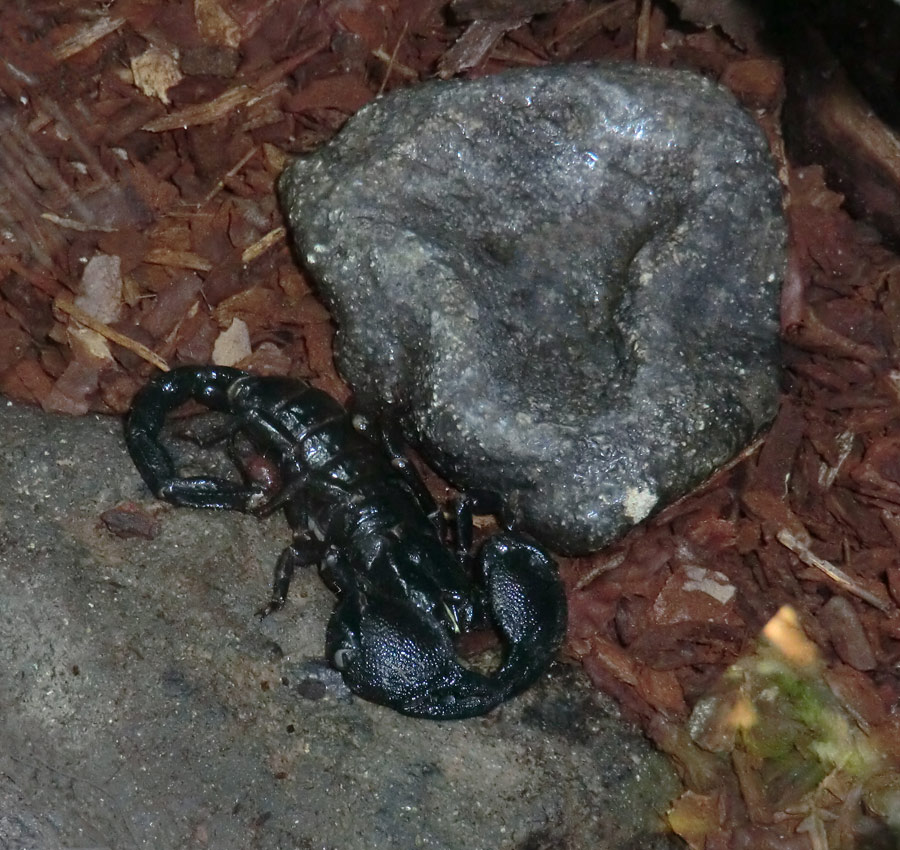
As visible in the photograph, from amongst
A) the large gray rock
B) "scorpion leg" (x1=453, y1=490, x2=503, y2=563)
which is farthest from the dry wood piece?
"scorpion leg" (x1=453, y1=490, x2=503, y2=563)

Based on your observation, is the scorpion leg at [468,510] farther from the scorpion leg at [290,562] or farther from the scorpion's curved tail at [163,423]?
the scorpion's curved tail at [163,423]

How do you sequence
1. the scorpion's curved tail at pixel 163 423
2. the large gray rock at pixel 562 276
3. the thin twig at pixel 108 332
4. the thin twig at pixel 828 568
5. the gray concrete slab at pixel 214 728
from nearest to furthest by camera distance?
the gray concrete slab at pixel 214 728, the large gray rock at pixel 562 276, the scorpion's curved tail at pixel 163 423, the thin twig at pixel 828 568, the thin twig at pixel 108 332

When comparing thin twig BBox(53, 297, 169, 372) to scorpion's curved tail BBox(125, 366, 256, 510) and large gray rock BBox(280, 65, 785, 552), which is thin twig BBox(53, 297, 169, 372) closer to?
scorpion's curved tail BBox(125, 366, 256, 510)

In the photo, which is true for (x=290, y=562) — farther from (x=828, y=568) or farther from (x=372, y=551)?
(x=828, y=568)

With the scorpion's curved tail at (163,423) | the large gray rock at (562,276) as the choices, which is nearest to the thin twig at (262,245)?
the large gray rock at (562,276)

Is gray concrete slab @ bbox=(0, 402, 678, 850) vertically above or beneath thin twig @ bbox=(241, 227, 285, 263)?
beneath

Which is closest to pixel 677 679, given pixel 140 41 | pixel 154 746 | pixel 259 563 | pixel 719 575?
pixel 719 575

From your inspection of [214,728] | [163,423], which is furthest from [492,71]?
[214,728]

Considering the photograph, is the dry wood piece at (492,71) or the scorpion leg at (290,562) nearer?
the scorpion leg at (290,562)

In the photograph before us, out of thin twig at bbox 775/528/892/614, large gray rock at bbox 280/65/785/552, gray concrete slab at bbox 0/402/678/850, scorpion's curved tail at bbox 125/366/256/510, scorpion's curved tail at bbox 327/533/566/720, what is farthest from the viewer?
thin twig at bbox 775/528/892/614
